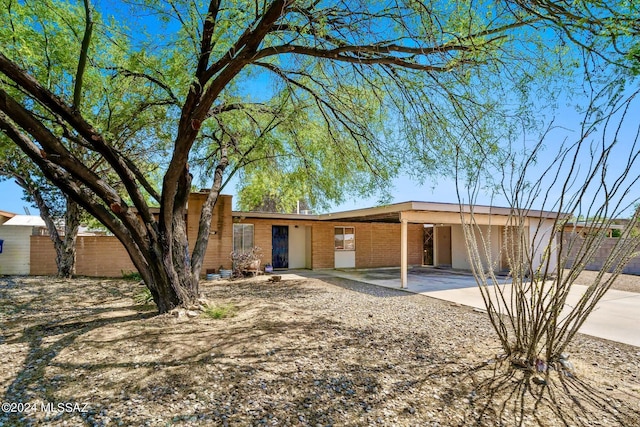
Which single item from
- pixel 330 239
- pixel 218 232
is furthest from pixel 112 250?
pixel 330 239

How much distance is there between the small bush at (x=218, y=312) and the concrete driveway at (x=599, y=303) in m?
4.99

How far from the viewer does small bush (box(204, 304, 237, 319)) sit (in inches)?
224

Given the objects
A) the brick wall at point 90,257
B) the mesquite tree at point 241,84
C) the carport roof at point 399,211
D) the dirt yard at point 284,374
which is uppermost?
the mesquite tree at point 241,84

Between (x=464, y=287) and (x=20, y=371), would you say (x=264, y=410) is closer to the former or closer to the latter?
(x=20, y=371)

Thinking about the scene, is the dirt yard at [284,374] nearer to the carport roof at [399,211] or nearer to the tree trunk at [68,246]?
the carport roof at [399,211]

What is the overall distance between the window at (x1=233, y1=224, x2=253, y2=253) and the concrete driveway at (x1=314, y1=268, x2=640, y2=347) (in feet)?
14.2

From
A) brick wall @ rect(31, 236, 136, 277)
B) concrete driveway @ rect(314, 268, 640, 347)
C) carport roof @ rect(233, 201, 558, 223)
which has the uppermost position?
carport roof @ rect(233, 201, 558, 223)

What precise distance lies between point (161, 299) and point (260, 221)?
823 centimetres

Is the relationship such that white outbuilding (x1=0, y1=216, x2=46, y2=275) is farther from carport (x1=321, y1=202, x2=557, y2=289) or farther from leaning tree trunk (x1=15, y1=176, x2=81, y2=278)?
carport (x1=321, y1=202, x2=557, y2=289)

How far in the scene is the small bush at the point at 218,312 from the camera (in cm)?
568

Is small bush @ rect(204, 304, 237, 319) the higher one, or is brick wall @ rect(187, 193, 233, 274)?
brick wall @ rect(187, 193, 233, 274)

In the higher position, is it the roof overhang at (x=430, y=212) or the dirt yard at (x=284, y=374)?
the roof overhang at (x=430, y=212)

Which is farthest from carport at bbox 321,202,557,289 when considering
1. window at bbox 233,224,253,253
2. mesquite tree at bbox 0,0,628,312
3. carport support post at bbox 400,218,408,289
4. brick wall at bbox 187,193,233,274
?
brick wall at bbox 187,193,233,274

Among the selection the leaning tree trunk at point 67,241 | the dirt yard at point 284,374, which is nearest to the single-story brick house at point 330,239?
the leaning tree trunk at point 67,241
